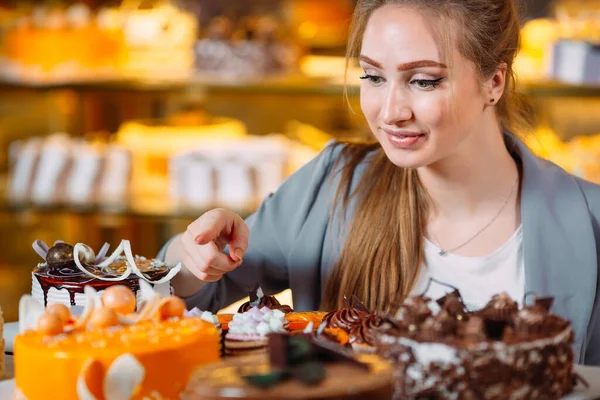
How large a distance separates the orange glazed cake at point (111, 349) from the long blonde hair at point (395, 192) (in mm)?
700

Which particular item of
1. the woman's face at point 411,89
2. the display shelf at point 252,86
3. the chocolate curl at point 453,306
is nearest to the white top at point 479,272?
the woman's face at point 411,89

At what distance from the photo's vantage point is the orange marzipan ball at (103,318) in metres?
1.34

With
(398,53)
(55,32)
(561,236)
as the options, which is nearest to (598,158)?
(561,236)

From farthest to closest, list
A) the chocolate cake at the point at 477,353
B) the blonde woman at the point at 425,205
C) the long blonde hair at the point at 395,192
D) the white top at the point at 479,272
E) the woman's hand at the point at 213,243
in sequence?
the white top at the point at 479,272 → the long blonde hair at the point at 395,192 → the blonde woman at the point at 425,205 → the woman's hand at the point at 213,243 → the chocolate cake at the point at 477,353

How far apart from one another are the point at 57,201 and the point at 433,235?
2.12 meters

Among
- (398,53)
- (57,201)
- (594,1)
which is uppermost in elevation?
(594,1)

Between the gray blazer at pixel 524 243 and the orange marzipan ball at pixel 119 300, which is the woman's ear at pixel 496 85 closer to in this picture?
the gray blazer at pixel 524 243

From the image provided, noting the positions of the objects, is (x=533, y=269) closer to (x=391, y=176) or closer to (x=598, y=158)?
(x=391, y=176)

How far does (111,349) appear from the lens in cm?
126

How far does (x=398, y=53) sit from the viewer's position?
1.83 m

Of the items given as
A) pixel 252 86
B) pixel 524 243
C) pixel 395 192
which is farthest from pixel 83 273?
pixel 252 86

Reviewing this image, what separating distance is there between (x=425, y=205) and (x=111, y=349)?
1055 mm

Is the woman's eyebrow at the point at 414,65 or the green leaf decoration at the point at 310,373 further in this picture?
the woman's eyebrow at the point at 414,65

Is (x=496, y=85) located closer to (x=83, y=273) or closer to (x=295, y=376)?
(x=83, y=273)
